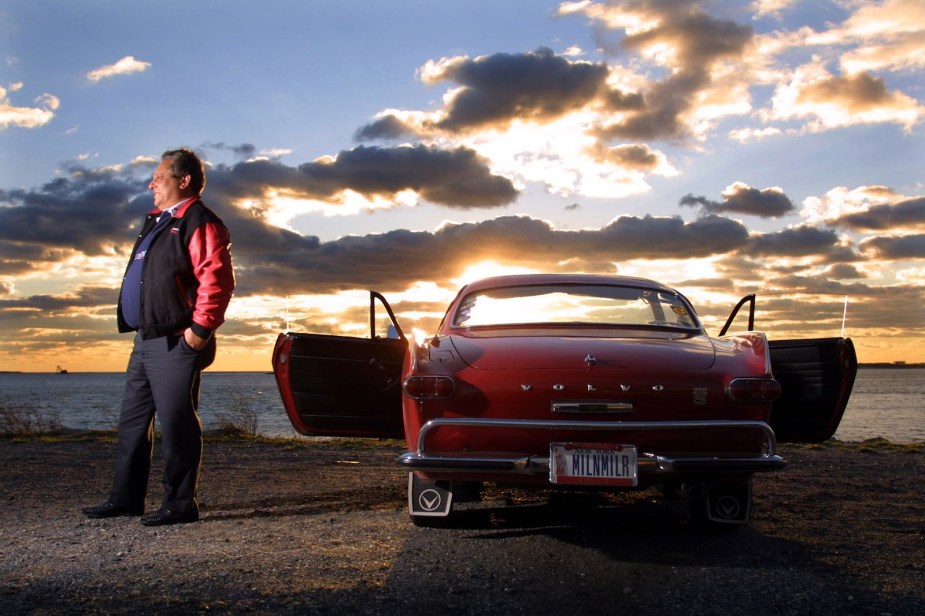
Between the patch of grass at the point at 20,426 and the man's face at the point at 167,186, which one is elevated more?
the man's face at the point at 167,186

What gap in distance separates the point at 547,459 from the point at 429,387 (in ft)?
2.44

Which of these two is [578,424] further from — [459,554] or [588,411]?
[459,554]

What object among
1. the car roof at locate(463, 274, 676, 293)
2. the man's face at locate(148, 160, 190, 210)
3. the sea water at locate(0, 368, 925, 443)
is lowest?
the sea water at locate(0, 368, 925, 443)

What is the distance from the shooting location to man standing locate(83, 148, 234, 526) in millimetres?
5301

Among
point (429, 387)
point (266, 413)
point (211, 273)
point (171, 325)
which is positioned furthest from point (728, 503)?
point (266, 413)

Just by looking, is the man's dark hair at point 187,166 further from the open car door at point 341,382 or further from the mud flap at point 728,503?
the mud flap at point 728,503

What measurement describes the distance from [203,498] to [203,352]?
172 centimetres

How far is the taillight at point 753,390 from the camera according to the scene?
4664 mm

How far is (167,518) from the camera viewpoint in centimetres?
540

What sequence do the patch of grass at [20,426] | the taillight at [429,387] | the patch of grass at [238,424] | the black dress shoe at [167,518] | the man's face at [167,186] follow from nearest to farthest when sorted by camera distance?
the taillight at [429,387] < the black dress shoe at [167,518] < the man's face at [167,186] < the patch of grass at [238,424] < the patch of grass at [20,426]

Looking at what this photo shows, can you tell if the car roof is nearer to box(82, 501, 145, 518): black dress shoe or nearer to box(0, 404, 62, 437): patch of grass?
box(82, 501, 145, 518): black dress shoe

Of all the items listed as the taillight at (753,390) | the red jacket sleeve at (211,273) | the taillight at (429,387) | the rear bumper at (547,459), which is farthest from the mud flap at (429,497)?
the taillight at (753,390)

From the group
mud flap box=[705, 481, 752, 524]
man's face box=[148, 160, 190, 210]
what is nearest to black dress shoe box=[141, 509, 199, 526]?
man's face box=[148, 160, 190, 210]

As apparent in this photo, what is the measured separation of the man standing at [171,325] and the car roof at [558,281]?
174cm
